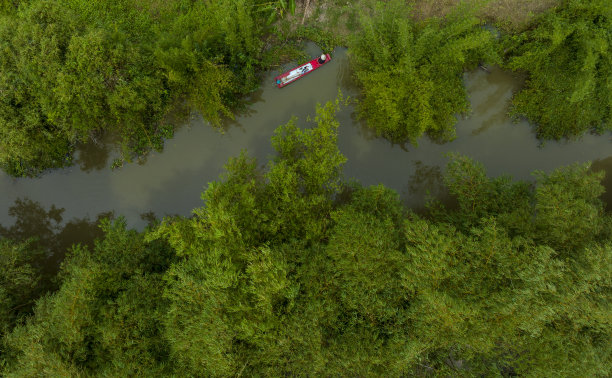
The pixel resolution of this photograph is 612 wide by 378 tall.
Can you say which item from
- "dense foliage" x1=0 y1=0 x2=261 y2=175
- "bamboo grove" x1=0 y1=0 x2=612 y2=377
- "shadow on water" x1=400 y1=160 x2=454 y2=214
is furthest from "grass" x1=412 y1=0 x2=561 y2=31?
"dense foliage" x1=0 y1=0 x2=261 y2=175

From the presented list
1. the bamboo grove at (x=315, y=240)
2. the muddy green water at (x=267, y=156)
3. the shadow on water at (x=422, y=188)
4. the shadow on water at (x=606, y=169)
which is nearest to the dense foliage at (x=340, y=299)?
the bamboo grove at (x=315, y=240)

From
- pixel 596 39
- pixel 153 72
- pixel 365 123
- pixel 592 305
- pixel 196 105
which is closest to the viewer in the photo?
pixel 592 305

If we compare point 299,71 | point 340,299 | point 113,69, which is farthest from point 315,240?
point 113,69

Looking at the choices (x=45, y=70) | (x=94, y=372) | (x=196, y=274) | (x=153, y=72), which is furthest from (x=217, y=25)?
(x=94, y=372)

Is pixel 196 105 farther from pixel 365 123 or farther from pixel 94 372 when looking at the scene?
pixel 94 372

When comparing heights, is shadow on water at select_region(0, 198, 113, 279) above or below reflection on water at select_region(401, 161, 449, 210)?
above

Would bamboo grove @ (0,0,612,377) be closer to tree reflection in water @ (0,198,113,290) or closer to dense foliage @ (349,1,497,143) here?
dense foliage @ (349,1,497,143)
